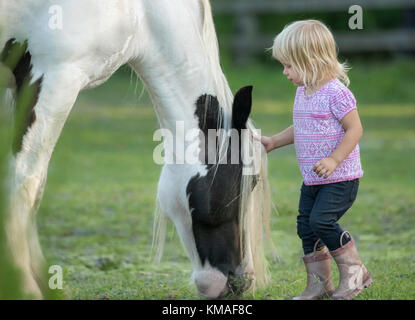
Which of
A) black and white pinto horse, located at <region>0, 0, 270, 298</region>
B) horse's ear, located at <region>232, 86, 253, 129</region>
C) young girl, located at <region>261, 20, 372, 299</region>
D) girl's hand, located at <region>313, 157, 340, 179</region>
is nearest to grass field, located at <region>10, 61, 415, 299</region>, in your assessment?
black and white pinto horse, located at <region>0, 0, 270, 298</region>

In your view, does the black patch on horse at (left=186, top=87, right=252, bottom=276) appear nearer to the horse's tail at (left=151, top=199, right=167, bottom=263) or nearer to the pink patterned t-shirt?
the horse's tail at (left=151, top=199, right=167, bottom=263)

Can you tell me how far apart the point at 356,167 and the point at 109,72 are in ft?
3.59

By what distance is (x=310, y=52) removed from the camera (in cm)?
286

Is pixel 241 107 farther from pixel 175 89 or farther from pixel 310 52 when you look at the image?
pixel 310 52

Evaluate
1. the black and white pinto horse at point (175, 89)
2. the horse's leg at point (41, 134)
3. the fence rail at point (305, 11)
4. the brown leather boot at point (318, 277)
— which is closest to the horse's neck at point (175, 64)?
the black and white pinto horse at point (175, 89)

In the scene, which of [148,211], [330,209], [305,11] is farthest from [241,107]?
[305,11]

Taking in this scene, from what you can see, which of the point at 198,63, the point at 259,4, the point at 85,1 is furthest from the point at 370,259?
the point at 259,4

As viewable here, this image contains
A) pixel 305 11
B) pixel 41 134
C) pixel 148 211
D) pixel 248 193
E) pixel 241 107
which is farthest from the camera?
pixel 305 11

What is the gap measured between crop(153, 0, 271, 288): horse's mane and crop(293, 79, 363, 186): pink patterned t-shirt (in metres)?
0.19

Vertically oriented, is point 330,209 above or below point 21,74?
below

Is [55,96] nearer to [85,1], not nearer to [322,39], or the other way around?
[85,1]

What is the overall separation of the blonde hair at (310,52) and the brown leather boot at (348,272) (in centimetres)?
70

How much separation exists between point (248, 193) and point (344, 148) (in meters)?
0.43

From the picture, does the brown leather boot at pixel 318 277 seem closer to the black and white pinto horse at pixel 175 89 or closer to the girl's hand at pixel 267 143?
the black and white pinto horse at pixel 175 89
